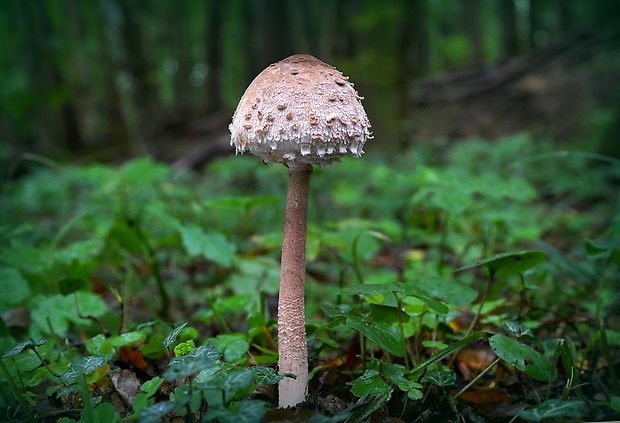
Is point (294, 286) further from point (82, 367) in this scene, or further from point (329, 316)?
point (82, 367)

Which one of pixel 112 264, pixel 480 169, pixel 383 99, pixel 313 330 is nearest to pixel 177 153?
pixel 383 99

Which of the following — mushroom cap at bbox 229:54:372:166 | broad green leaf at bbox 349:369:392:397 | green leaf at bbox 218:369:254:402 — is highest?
mushroom cap at bbox 229:54:372:166

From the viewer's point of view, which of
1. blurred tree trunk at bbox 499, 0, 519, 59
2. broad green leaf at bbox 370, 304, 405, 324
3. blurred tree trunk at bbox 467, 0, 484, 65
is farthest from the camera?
blurred tree trunk at bbox 467, 0, 484, 65

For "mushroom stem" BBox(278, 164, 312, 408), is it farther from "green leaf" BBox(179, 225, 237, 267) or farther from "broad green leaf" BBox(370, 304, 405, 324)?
"green leaf" BBox(179, 225, 237, 267)

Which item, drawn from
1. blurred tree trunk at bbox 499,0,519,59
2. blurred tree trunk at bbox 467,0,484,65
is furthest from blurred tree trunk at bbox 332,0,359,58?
blurred tree trunk at bbox 467,0,484,65

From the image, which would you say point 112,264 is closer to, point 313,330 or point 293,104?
point 313,330

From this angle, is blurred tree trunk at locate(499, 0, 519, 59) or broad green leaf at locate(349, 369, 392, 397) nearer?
broad green leaf at locate(349, 369, 392, 397)

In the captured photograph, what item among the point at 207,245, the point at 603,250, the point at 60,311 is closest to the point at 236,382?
the point at 60,311

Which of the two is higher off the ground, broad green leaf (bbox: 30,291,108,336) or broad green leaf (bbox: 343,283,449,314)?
broad green leaf (bbox: 343,283,449,314)
